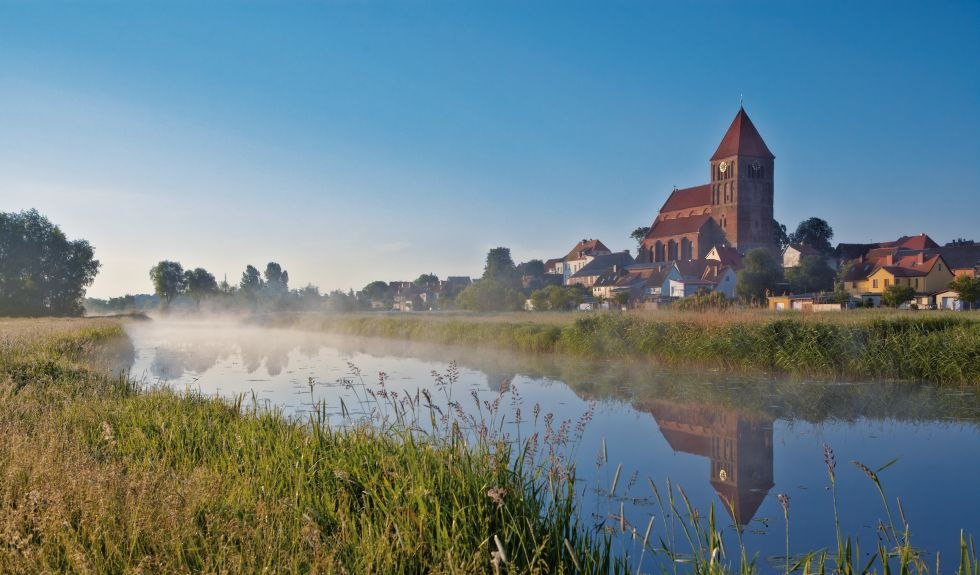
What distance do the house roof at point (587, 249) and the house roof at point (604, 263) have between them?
7.95m

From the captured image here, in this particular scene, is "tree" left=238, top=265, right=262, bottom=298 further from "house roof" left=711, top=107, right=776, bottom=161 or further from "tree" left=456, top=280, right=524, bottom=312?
"house roof" left=711, top=107, right=776, bottom=161

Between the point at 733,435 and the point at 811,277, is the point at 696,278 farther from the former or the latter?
the point at 733,435

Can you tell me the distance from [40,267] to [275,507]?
2967 inches

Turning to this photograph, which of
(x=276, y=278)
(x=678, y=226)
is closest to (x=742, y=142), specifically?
(x=678, y=226)

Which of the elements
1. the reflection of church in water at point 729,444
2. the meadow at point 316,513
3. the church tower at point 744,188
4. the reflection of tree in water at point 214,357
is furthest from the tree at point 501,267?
the meadow at point 316,513

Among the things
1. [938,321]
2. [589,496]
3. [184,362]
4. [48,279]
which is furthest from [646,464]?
[48,279]

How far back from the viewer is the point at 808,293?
211 ft

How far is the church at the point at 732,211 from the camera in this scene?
92.2 m

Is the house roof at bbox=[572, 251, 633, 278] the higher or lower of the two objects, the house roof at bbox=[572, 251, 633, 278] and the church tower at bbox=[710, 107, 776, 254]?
the lower

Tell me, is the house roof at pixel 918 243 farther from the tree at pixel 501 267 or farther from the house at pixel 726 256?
the tree at pixel 501 267

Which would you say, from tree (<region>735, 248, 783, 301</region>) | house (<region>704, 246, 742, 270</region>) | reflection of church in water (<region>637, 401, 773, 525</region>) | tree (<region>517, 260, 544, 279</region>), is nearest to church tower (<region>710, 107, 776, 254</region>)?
house (<region>704, 246, 742, 270</region>)

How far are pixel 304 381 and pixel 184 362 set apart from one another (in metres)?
8.46

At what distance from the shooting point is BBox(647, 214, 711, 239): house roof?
93000mm

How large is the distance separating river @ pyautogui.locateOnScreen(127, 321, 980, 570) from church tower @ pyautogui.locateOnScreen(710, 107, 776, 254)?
79.9 meters
